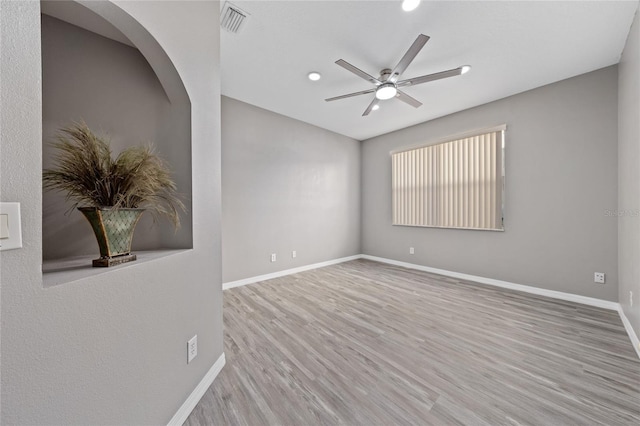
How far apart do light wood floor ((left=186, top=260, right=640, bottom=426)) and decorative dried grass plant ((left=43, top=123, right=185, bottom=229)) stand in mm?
1211

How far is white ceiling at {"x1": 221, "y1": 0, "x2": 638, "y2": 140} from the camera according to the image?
6.05 ft

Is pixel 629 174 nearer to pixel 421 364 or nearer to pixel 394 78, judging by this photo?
pixel 394 78

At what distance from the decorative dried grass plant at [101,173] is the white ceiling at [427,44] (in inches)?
61.9

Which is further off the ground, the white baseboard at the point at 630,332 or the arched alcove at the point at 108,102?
the arched alcove at the point at 108,102

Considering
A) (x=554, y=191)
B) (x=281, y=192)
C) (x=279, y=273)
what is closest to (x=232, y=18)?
(x=281, y=192)

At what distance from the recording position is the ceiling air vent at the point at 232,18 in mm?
1812

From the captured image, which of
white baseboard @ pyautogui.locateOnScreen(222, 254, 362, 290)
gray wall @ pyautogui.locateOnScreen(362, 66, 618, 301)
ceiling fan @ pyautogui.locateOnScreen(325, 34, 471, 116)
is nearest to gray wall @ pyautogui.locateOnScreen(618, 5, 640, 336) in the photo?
gray wall @ pyautogui.locateOnScreen(362, 66, 618, 301)

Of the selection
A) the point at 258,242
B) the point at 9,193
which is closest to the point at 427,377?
the point at 9,193

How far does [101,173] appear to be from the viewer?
99cm

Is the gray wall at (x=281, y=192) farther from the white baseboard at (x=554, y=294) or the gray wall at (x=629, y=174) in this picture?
the gray wall at (x=629, y=174)

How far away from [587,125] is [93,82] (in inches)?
184

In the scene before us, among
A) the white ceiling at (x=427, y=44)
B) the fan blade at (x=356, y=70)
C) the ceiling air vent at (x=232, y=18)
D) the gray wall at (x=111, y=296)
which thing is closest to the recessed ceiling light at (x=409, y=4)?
the white ceiling at (x=427, y=44)

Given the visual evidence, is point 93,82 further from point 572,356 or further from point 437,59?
point 572,356

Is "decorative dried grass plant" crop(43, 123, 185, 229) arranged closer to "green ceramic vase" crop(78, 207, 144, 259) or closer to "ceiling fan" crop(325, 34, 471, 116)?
"green ceramic vase" crop(78, 207, 144, 259)
